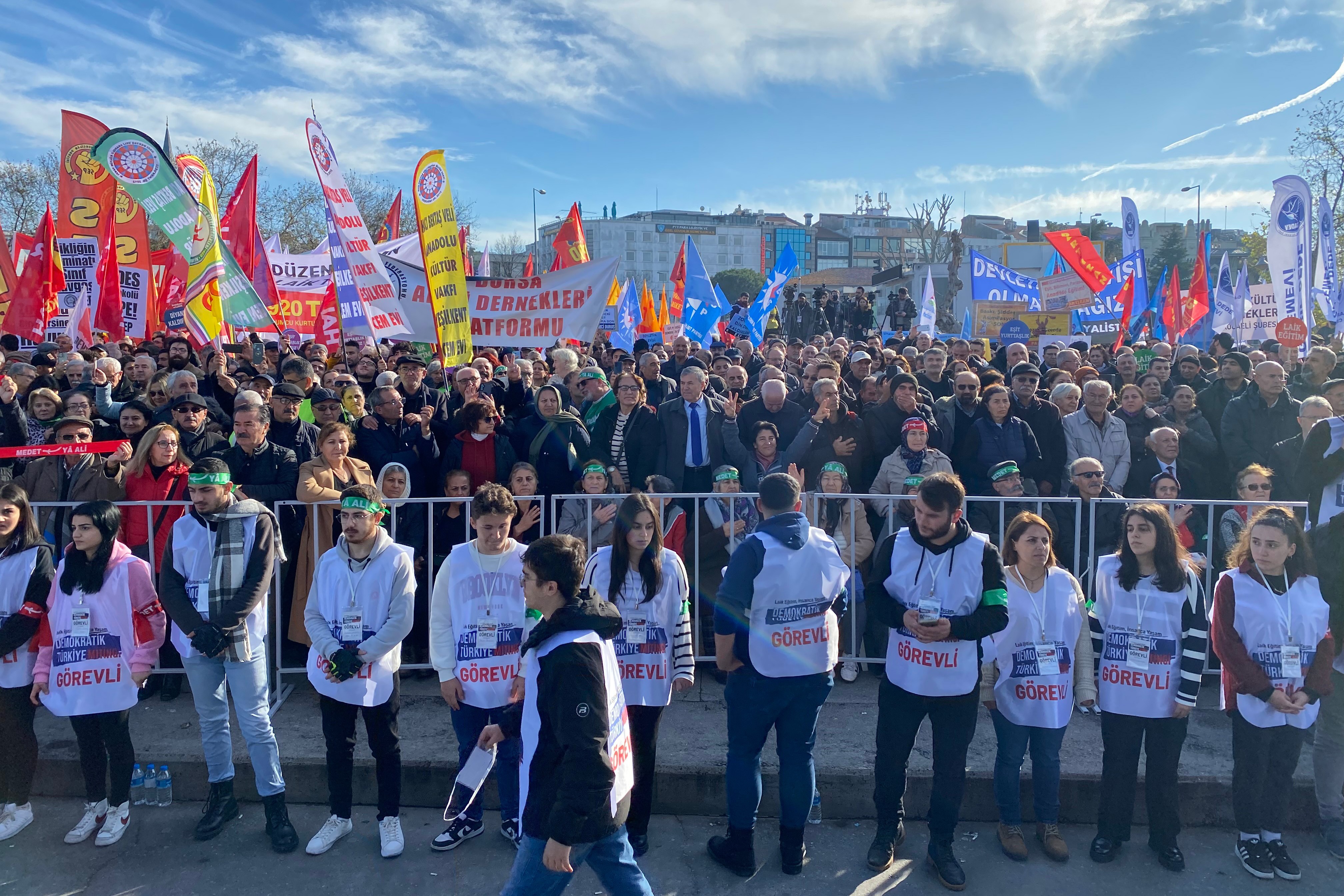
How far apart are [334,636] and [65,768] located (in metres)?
1.93

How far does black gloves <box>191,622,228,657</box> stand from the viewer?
4.16m

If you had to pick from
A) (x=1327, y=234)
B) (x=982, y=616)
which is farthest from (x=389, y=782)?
(x=1327, y=234)

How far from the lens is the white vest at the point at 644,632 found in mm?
4215

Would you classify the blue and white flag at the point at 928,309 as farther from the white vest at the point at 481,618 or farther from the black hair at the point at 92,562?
the black hair at the point at 92,562

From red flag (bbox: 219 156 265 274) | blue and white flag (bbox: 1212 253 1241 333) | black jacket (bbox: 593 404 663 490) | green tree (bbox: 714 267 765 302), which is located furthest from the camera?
green tree (bbox: 714 267 765 302)

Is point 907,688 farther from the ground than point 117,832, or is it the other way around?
point 907,688

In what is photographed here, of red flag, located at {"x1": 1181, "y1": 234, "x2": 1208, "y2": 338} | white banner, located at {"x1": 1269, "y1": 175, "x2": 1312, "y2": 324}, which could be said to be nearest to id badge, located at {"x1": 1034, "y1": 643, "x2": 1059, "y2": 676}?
white banner, located at {"x1": 1269, "y1": 175, "x2": 1312, "y2": 324}

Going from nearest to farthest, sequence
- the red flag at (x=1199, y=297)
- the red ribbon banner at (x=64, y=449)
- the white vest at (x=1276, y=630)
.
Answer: the white vest at (x=1276, y=630) < the red ribbon banner at (x=64, y=449) < the red flag at (x=1199, y=297)

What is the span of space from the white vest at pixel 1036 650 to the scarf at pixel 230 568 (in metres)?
3.64

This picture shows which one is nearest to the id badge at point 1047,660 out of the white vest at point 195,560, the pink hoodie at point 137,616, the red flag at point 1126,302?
Result: the white vest at point 195,560

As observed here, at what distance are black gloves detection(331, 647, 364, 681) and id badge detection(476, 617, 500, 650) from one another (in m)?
0.55

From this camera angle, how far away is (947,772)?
404cm

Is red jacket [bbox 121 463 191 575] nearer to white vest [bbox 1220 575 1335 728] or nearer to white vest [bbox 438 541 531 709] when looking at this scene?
white vest [bbox 438 541 531 709]

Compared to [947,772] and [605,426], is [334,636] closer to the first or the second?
[947,772]
